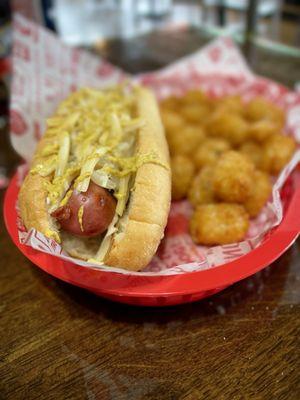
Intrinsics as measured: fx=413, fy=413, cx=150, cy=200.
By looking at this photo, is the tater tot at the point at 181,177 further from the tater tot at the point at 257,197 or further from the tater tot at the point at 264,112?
the tater tot at the point at 264,112

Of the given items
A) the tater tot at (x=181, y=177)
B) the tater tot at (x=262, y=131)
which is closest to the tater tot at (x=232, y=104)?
the tater tot at (x=262, y=131)

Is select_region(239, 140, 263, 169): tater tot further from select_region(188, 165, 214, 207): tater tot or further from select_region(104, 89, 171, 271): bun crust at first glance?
select_region(104, 89, 171, 271): bun crust

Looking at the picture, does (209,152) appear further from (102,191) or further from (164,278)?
(164,278)

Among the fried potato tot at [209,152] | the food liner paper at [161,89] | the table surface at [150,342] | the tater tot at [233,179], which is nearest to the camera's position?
the table surface at [150,342]

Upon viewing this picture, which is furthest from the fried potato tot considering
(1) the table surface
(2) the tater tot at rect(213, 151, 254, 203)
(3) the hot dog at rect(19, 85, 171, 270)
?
(1) the table surface

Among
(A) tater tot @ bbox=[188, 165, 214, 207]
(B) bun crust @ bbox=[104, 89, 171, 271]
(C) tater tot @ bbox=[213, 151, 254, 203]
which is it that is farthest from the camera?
(A) tater tot @ bbox=[188, 165, 214, 207]

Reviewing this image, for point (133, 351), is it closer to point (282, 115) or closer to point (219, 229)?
point (219, 229)

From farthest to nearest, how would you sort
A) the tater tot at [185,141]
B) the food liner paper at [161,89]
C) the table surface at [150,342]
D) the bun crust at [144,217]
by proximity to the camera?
the tater tot at [185,141]
the food liner paper at [161,89]
the bun crust at [144,217]
the table surface at [150,342]
